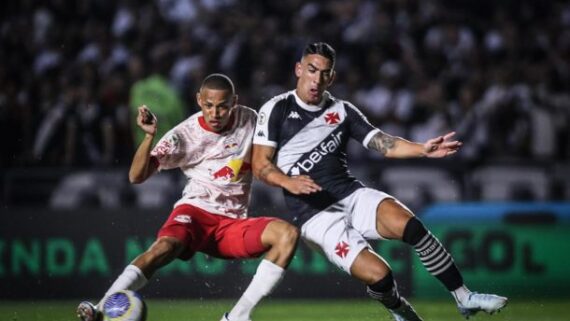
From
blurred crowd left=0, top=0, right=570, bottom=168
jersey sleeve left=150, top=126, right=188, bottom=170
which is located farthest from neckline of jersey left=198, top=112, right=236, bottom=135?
blurred crowd left=0, top=0, right=570, bottom=168

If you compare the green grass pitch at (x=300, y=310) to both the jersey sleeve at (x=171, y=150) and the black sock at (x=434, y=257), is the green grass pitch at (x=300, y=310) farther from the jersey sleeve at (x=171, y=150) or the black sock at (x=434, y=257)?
the jersey sleeve at (x=171, y=150)

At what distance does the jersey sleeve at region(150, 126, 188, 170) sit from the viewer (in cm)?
907

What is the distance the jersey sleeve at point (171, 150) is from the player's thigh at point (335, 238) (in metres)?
1.08

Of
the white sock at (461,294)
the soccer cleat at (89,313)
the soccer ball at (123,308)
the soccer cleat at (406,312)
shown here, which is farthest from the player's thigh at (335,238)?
the soccer cleat at (89,313)

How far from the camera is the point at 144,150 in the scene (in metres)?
8.80

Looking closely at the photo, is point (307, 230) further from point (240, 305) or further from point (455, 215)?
point (455, 215)

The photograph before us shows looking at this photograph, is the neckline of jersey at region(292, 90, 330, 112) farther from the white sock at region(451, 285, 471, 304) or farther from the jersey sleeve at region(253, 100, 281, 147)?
the white sock at region(451, 285, 471, 304)

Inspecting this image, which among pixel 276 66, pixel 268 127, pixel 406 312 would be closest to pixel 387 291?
pixel 406 312

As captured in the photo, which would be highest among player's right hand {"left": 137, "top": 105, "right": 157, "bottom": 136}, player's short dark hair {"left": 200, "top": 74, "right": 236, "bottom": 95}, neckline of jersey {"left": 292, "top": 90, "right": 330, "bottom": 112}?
player's short dark hair {"left": 200, "top": 74, "right": 236, "bottom": 95}

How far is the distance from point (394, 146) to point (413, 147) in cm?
17

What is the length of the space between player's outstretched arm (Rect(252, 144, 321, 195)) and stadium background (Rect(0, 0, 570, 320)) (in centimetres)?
370

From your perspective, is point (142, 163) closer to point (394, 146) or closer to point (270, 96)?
point (394, 146)

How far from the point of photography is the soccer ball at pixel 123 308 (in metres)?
8.16

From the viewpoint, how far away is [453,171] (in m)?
14.1
